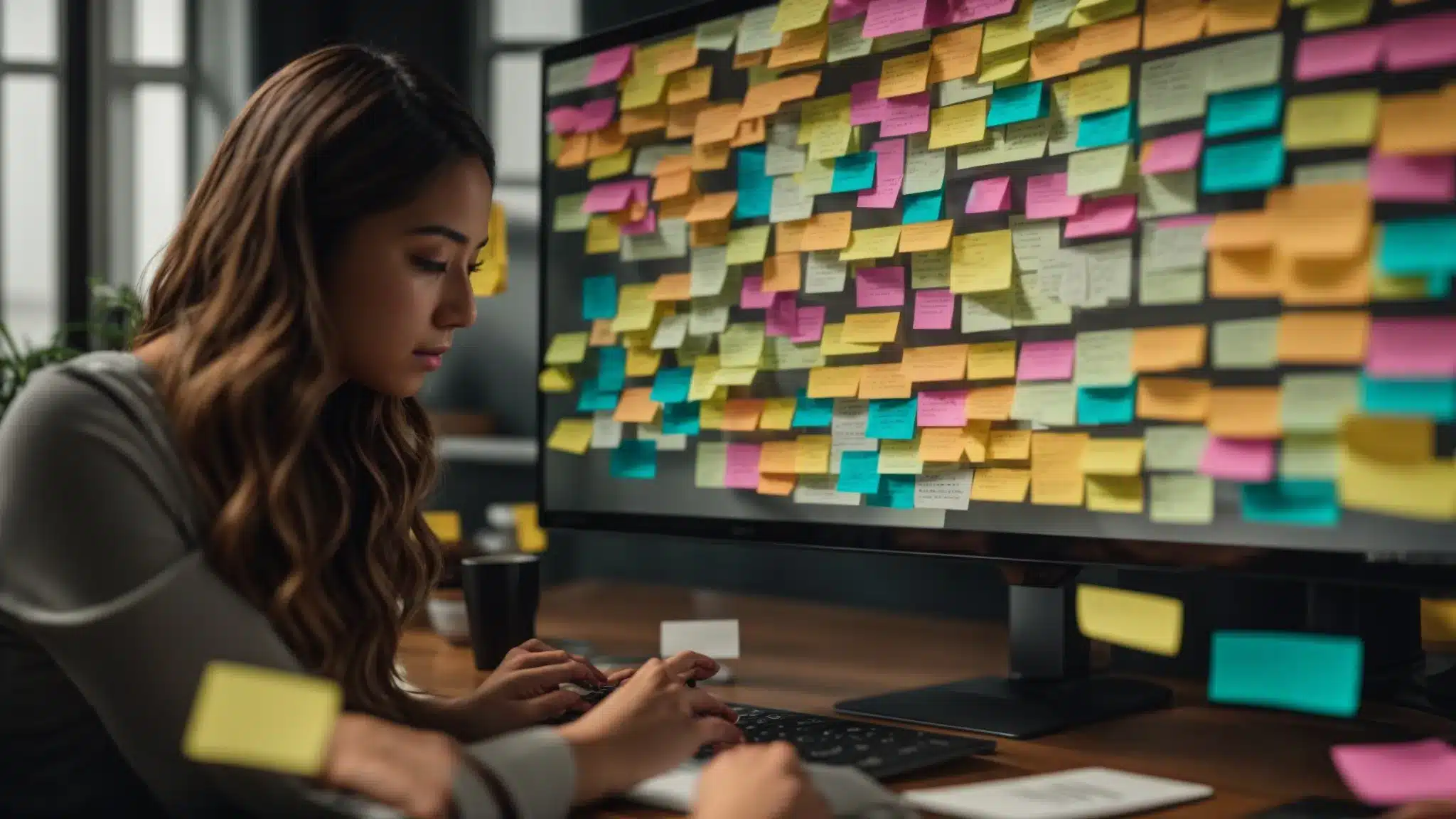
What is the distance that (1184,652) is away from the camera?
1281mm

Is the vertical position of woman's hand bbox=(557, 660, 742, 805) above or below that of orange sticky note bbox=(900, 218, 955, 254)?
below

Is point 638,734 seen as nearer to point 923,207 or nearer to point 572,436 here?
point 923,207

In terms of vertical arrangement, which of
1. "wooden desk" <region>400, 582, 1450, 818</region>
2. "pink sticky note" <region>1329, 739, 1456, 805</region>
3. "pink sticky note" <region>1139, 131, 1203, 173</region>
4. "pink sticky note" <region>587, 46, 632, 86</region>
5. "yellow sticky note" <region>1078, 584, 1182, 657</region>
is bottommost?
"wooden desk" <region>400, 582, 1450, 818</region>

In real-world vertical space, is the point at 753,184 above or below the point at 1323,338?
above

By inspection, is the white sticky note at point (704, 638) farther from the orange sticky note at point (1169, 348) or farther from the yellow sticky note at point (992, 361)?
the orange sticky note at point (1169, 348)

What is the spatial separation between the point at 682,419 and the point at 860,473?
0.80 ft

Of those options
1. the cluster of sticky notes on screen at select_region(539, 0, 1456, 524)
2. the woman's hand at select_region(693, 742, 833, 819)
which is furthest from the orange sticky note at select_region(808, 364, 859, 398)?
the woman's hand at select_region(693, 742, 833, 819)

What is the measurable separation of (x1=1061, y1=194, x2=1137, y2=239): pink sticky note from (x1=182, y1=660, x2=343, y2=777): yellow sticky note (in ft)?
1.97

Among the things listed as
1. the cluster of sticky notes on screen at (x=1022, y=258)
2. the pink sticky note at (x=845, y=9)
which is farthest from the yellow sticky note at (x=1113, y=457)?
the pink sticky note at (x=845, y=9)

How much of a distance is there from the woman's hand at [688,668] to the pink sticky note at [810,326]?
0.30 metres

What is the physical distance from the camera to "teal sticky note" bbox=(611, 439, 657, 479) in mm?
1333

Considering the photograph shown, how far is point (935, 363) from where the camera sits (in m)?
1.07

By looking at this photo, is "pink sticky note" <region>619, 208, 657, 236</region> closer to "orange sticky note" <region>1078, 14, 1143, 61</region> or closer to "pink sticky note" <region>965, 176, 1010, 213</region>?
"pink sticky note" <region>965, 176, 1010, 213</region>

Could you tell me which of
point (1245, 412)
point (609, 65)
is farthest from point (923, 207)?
point (609, 65)
